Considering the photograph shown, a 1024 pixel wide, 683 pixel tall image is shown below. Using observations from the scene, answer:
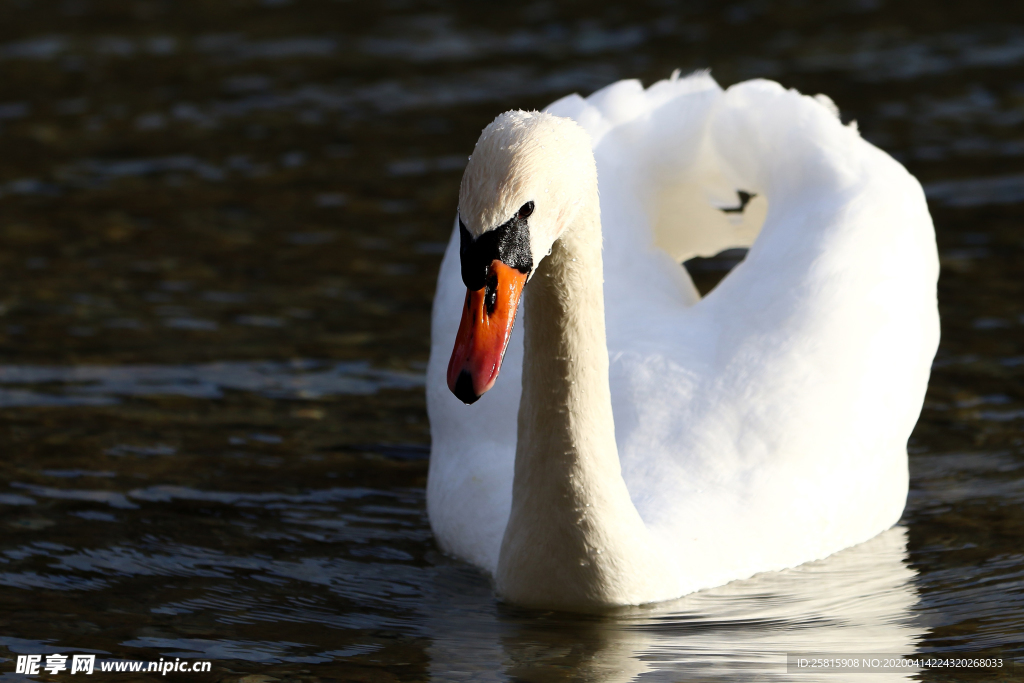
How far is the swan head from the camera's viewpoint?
4.39m

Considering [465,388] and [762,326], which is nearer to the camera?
[465,388]

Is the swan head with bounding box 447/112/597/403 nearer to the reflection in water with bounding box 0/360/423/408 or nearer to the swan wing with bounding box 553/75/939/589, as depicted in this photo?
the swan wing with bounding box 553/75/939/589

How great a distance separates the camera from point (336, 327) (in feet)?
28.0

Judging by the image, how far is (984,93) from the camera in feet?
38.5

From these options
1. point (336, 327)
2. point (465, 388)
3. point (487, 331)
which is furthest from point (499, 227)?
point (336, 327)

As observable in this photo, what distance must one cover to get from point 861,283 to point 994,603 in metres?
1.38

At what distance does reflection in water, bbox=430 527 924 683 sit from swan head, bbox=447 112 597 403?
3.53 feet

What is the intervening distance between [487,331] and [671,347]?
181 cm

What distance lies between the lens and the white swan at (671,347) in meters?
4.68

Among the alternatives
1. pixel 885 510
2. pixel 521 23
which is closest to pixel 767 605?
pixel 885 510

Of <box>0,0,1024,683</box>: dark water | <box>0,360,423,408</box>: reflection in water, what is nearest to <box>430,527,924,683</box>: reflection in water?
<box>0,0,1024,683</box>: dark water

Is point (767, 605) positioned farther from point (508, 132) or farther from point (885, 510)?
point (508, 132)

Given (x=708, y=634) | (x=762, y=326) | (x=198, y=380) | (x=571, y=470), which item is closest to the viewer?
(x=571, y=470)

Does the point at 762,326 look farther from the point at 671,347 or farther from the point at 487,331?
the point at 487,331
